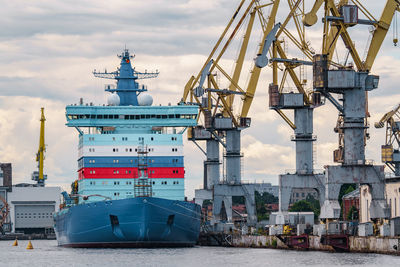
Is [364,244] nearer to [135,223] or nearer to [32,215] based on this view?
[135,223]

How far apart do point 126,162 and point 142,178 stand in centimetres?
430

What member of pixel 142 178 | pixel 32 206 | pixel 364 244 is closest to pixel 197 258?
pixel 142 178

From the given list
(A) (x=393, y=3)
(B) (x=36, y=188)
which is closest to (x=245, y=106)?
(A) (x=393, y=3)

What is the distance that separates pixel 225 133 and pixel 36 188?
77.2 meters

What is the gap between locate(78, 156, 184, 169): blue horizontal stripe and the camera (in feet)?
272

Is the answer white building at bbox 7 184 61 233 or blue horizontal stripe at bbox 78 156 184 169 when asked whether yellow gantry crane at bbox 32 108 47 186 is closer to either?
white building at bbox 7 184 61 233

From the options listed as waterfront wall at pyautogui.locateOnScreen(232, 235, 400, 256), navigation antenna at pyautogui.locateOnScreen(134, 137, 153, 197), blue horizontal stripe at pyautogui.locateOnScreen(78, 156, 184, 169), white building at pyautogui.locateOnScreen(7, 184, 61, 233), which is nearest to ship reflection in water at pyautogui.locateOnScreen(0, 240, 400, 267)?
waterfront wall at pyautogui.locateOnScreen(232, 235, 400, 256)

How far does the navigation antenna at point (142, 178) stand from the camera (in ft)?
259

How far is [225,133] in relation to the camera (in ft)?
339

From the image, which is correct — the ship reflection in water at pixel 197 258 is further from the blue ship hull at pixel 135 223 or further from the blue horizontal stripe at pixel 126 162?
the blue horizontal stripe at pixel 126 162

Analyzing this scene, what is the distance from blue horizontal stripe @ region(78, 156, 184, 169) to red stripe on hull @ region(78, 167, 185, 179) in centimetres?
32

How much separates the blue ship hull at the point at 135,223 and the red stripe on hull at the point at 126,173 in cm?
268

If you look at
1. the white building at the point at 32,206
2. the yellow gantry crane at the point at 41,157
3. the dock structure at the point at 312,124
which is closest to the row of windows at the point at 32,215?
the white building at the point at 32,206

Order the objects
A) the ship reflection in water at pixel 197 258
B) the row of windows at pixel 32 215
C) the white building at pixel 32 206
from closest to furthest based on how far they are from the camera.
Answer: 1. the ship reflection in water at pixel 197 258
2. the white building at pixel 32 206
3. the row of windows at pixel 32 215
